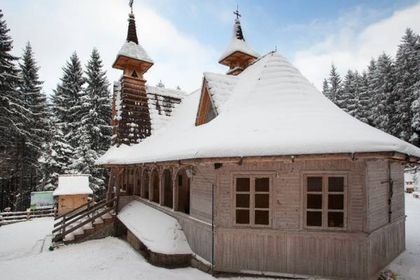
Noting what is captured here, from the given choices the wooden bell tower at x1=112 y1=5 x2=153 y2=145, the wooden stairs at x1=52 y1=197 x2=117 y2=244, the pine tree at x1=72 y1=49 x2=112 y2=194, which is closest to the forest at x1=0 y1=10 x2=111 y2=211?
the pine tree at x1=72 y1=49 x2=112 y2=194

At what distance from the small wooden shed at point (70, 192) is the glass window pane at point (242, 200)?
66.6 feet

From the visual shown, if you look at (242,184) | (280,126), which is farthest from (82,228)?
(280,126)

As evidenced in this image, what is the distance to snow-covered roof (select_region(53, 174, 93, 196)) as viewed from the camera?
83.4 ft

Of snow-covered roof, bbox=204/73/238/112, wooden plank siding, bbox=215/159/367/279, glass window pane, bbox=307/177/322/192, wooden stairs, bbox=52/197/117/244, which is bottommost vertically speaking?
wooden stairs, bbox=52/197/117/244

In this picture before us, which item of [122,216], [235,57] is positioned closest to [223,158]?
[122,216]

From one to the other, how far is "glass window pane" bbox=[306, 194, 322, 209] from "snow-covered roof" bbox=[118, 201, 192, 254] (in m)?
4.43

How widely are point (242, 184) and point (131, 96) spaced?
15.0m

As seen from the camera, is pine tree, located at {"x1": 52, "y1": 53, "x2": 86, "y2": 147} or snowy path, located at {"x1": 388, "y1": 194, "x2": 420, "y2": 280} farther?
pine tree, located at {"x1": 52, "y1": 53, "x2": 86, "y2": 147}

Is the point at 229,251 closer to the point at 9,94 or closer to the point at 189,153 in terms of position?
the point at 189,153

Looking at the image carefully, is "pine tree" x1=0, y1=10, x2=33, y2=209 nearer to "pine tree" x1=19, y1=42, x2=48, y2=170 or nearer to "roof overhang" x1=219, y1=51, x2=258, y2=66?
"pine tree" x1=19, y1=42, x2=48, y2=170

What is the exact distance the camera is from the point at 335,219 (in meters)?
8.02

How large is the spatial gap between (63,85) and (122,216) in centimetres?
2652

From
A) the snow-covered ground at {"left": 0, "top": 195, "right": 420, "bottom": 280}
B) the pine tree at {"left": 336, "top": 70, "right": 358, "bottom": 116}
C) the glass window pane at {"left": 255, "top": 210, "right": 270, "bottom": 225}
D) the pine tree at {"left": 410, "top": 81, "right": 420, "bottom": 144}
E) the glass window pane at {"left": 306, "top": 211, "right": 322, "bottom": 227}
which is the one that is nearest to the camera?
the glass window pane at {"left": 306, "top": 211, "right": 322, "bottom": 227}

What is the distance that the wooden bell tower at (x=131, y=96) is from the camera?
2034 centimetres
